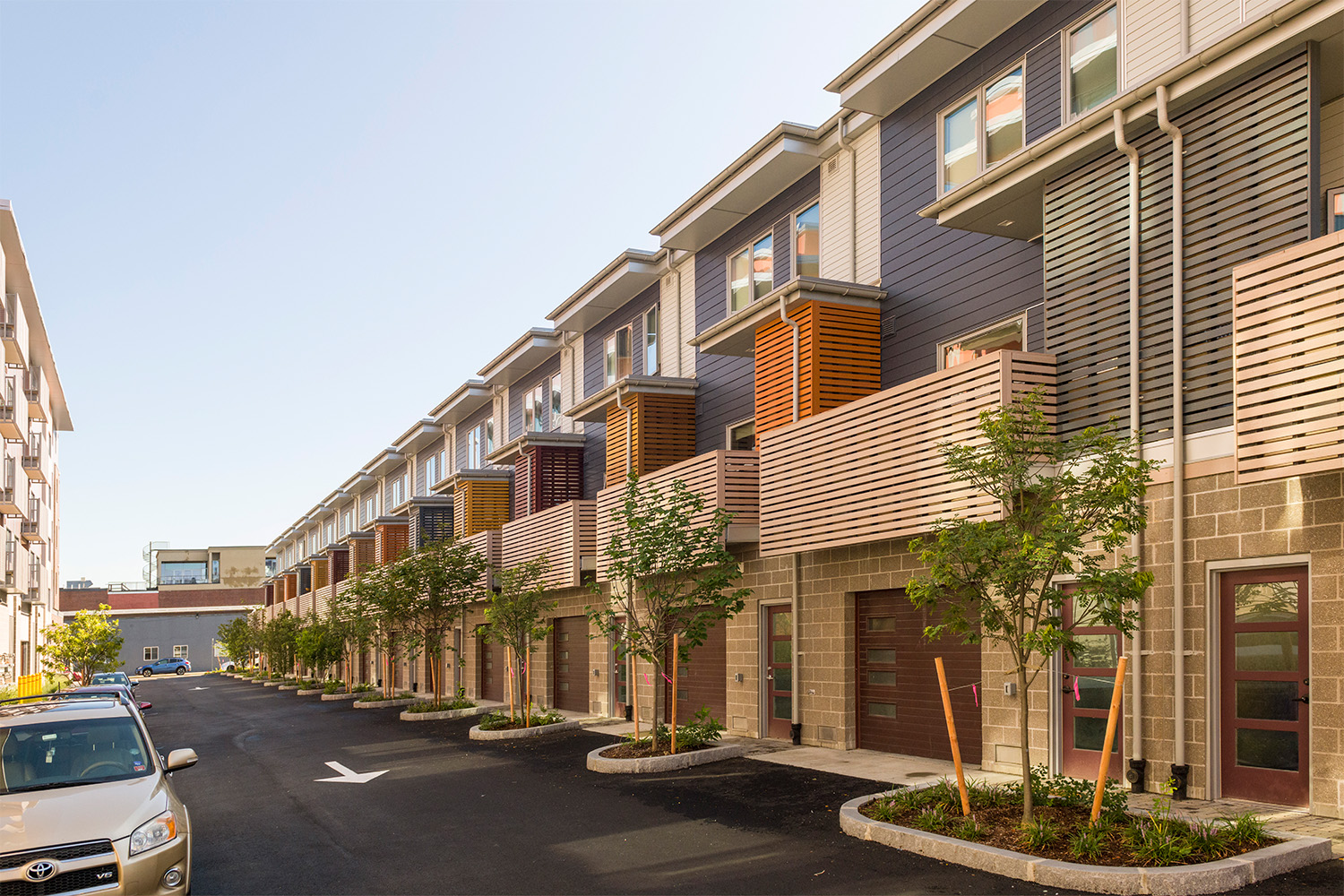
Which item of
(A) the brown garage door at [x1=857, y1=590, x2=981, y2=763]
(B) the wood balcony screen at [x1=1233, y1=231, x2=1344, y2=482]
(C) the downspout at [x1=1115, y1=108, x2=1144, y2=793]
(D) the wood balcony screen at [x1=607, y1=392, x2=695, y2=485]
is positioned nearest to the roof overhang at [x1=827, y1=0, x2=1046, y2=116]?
(C) the downspout at [x1=1115, y1=108, x2=1144, y2=793]

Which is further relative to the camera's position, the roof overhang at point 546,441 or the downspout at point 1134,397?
the roof overhang at point 546,441

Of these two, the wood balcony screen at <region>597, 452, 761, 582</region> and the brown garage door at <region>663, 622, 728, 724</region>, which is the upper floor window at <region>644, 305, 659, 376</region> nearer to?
the wood balcony screen at <region>597, 452, 761, 582</region>

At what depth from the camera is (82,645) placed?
44.6m

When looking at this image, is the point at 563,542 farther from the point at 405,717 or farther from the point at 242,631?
the point at 242,631

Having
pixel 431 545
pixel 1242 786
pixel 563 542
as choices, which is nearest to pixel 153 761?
A: pixel 1242 786

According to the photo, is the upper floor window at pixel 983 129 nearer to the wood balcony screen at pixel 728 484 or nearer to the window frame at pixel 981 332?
the window frame at pixel 981 332

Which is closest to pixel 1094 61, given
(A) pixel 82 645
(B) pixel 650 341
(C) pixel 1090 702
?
(C) pixel 1090 702

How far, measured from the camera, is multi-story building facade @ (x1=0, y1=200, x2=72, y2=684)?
35.1 meters

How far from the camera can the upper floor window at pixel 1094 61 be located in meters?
13.3

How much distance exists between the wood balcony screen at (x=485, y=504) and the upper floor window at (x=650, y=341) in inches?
424

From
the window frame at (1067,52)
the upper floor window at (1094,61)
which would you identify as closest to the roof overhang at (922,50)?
the window frame at (1067,52)

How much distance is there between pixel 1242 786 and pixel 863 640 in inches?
270

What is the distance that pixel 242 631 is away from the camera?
2985 inches

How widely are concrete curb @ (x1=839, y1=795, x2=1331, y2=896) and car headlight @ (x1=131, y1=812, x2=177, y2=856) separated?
6.03 metres
